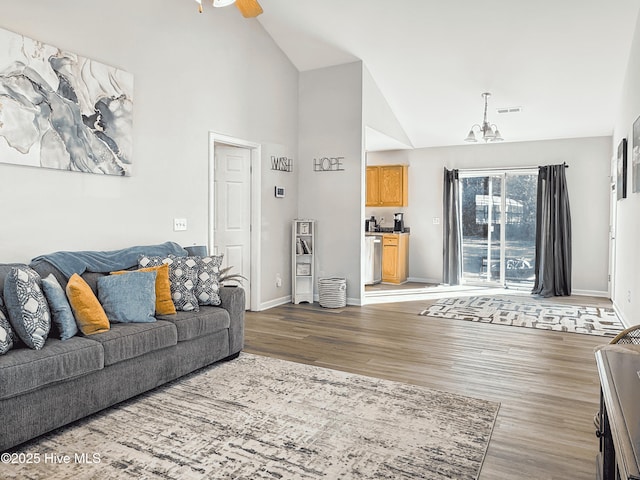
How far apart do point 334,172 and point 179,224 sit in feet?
8.06

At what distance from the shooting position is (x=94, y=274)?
11.5 feet

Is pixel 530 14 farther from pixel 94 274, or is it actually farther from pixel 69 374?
pixel 69 374

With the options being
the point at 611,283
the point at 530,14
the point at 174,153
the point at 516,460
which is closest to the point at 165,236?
the point at 174,153

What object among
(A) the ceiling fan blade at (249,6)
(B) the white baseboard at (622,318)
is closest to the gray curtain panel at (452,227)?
(B) the white baseboard at (622,318)

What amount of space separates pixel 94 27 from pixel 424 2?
317 centimetres

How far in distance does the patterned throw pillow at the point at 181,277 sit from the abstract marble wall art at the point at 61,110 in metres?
0.87

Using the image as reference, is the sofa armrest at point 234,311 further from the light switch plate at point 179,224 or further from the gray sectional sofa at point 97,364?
the light switch plate at point 179,224

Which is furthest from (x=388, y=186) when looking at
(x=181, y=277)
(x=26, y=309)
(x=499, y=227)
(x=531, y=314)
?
(x=26, y=309)

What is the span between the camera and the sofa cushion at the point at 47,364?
234cm

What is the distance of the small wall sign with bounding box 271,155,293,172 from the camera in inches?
242

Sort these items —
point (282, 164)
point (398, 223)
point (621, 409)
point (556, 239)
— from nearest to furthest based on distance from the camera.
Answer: point (621, 409) → point (282, 164) → point (556, 239) → point (398, 223)

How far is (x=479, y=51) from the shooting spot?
5.45 m

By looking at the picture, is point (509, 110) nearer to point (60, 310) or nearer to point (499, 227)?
point (499, 227)

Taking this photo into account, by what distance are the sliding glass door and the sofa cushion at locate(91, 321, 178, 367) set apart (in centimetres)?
619
